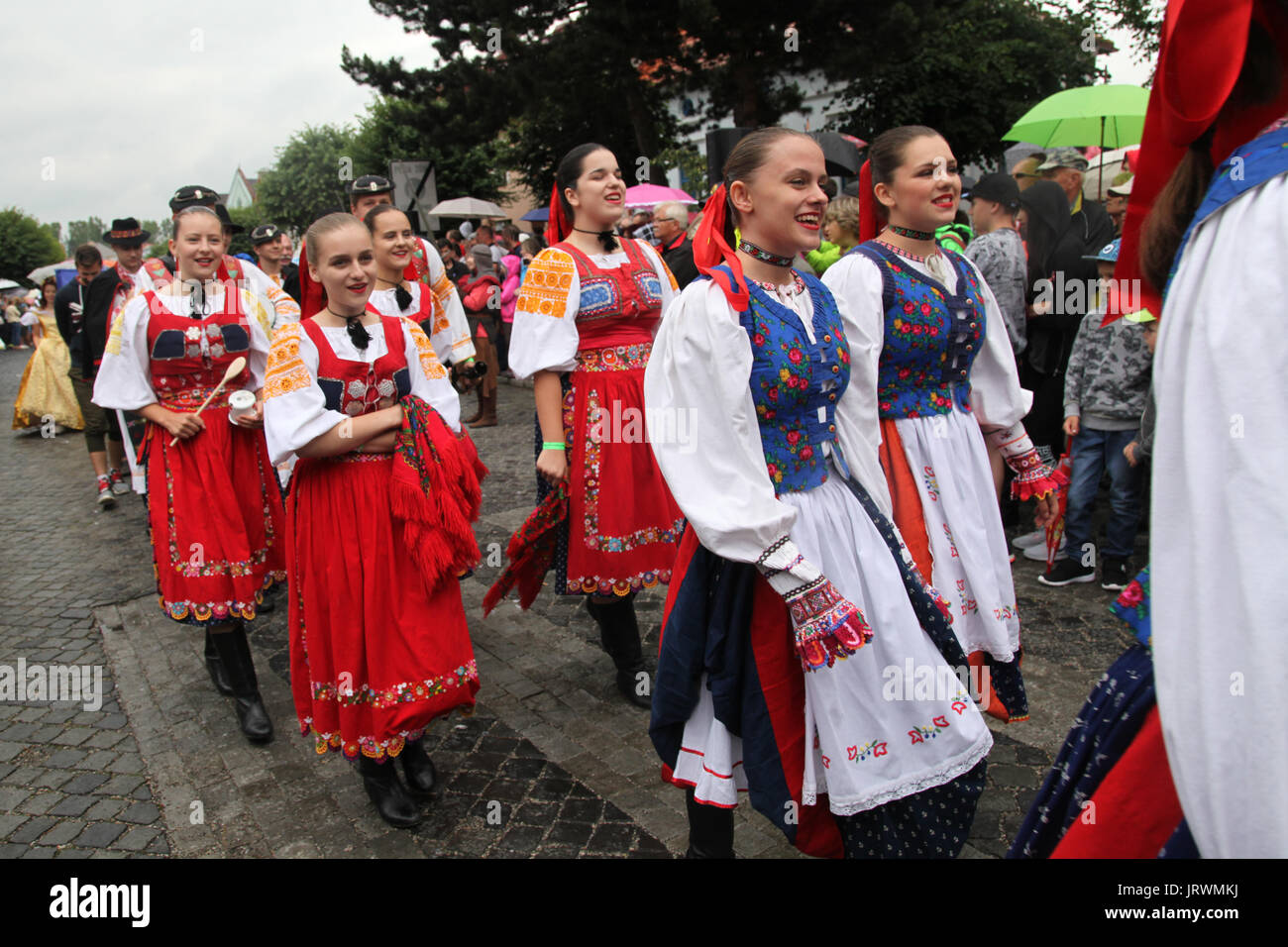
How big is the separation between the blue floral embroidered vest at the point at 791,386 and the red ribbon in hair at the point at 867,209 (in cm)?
105

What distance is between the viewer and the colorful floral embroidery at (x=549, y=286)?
3.85m

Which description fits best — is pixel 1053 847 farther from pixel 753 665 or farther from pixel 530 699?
pixel 530 699

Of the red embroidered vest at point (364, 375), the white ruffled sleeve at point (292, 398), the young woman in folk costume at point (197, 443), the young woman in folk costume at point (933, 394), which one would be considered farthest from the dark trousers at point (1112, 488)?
the young woman in folk costume at point (197, 443)

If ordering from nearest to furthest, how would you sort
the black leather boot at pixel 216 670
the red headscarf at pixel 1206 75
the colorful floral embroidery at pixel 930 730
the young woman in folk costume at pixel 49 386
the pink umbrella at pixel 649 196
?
the red headscarf at pixel 1206 75 < the colorful floral embroidery at pixel 930 730 < the black leather boot at pixel 216 670 < the pink umbrella at pixel 649 196 < the young woman in folk costume at pixel 49 386

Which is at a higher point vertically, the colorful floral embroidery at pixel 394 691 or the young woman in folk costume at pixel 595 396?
the young woman in folk costume at pixel 595 396

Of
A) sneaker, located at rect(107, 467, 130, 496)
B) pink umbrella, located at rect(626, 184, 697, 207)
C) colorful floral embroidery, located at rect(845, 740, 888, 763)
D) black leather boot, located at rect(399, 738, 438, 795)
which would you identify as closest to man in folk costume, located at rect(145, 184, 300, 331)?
black leather boot, located at rect(399, 738, 438, 795)

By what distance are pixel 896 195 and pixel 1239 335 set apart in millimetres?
2205

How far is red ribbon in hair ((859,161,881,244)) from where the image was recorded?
10.9 feet

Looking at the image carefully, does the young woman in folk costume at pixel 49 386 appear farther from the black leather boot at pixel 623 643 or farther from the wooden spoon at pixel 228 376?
the black leather boot at pixel 623 643

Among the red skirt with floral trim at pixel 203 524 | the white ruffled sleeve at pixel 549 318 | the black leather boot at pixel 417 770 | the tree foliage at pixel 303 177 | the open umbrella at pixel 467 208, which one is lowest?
the black leather boot at pixel 417 770

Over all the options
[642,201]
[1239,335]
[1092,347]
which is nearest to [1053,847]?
[1239,335]

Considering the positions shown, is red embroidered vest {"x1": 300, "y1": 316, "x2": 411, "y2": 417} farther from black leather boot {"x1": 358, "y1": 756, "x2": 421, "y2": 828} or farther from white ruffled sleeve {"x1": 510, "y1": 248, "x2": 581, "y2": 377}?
black leather boot {"x1": 358, "y1": 756, "x2": 421, "y2": 828}

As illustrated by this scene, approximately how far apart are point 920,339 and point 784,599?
1.28 meters

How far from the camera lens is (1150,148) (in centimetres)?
141
